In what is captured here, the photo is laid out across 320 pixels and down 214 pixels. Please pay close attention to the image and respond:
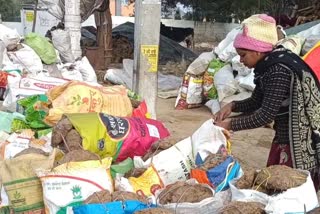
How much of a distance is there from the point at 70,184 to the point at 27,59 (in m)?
4.36

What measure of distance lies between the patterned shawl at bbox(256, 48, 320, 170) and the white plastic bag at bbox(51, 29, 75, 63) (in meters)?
4.96

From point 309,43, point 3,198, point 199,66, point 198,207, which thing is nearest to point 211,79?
point 199,66

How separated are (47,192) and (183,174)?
2.28ft

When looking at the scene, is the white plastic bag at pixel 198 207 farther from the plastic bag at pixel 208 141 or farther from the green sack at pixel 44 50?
the green sack at pixel 44 50

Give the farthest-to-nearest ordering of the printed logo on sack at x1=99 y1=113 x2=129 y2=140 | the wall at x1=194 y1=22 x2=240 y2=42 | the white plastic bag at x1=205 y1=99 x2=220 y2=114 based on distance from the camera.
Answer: the wall at x1=194 y1=22 x2=240 y2=42, the white plastic bag at x1=205 y1=99 x2=220 y2=114, the printed logo on sack at x1=99 y1=113 x2=129 y2=140

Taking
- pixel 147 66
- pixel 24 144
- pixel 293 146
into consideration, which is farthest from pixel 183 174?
pixel 147 66

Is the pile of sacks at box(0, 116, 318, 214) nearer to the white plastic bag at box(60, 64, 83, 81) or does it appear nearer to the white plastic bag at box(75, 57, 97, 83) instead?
the white plastic bag at box(60, 64, 83, 81)

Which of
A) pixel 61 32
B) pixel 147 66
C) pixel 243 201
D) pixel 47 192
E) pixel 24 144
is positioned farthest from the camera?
pixel 61 32

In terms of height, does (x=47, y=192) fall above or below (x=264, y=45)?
below

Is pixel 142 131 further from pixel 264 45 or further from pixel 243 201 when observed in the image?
pixel 243 201

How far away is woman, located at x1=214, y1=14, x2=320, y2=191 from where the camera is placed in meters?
2.81

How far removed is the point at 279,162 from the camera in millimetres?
3119

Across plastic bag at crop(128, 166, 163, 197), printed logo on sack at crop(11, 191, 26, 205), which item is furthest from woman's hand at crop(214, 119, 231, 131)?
printed logo on sack at crop(11, 191, 26, 205)

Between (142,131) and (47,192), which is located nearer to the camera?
(47,192)
